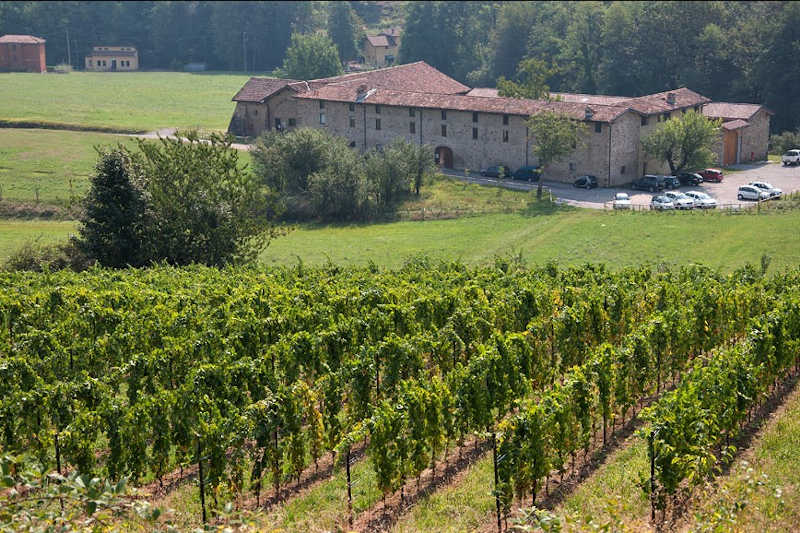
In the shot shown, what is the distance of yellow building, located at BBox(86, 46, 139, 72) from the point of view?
136625 millimetres

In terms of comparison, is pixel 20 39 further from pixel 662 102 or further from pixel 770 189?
pixel 770 189

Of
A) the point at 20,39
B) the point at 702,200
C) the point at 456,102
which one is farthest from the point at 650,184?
the point at 20,39

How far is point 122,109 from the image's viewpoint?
9481 cm

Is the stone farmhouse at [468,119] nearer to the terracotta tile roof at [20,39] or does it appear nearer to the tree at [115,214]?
the tree at [115,214]

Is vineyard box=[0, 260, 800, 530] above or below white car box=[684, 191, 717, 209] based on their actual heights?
below

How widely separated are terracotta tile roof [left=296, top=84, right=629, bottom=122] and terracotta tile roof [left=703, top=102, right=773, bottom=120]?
46.4ft

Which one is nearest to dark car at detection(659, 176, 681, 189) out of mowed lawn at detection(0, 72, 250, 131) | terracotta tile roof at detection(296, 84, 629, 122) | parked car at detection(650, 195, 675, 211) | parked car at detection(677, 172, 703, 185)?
parked car at detection(677, 172, 703, 185)

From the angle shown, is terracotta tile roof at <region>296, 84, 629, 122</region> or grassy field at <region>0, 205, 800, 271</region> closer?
grassy field at <region>0, 205, 800, 271</region>

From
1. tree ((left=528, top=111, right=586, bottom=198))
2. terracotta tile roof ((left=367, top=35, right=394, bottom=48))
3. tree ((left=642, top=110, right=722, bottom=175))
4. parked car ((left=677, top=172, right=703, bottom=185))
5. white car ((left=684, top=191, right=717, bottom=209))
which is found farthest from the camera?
terracotta tile roof ((left=367, top=35, right=394, bottom=48))

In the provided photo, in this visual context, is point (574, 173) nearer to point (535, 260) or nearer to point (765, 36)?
point (535, 260)

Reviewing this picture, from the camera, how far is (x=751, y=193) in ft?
189

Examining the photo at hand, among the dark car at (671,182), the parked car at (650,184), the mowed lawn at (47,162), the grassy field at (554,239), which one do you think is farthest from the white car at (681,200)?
the mowed lawn at (47,162)

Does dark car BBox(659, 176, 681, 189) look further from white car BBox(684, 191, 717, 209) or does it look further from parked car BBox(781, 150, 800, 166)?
parked car BBox(781, 150, 800, 166)

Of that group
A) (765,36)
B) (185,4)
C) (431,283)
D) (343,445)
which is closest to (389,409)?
(343,445)
